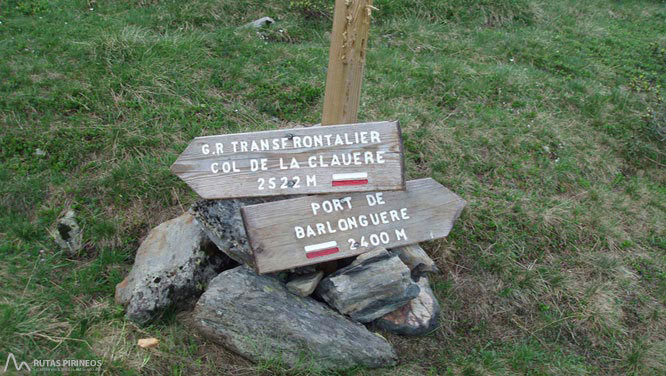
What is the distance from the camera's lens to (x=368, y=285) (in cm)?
332

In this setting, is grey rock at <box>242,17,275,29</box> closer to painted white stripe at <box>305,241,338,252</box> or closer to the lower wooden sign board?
the lower wooden sign board

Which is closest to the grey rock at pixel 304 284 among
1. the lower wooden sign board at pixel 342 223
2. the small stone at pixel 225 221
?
the lower wooden sign board at pixel 342 223

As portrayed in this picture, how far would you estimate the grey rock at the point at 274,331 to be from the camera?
318 centimetres

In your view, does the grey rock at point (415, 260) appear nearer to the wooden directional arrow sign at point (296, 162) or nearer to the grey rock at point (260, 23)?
the wooden directional arrow sign at point (296, 162)

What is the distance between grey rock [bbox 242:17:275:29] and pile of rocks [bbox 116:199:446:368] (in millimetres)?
3915

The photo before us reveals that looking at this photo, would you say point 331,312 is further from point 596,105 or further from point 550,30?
point 550,30

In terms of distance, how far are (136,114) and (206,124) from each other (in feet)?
2.28

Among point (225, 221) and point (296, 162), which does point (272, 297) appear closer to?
point (225, 221)

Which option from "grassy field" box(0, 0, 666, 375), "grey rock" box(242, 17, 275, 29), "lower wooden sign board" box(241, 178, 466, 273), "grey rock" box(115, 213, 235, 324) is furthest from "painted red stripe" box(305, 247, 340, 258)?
"grey rock" box(242, 17, 275, 29)

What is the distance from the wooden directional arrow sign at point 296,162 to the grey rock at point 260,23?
3891mm

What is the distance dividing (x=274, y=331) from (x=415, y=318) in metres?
1.04

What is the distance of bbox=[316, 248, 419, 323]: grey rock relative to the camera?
3.32 metres

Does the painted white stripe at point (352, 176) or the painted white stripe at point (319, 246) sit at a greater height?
the painted white stripe at point (352, 176)

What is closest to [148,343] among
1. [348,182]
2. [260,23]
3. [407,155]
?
[348,182]
